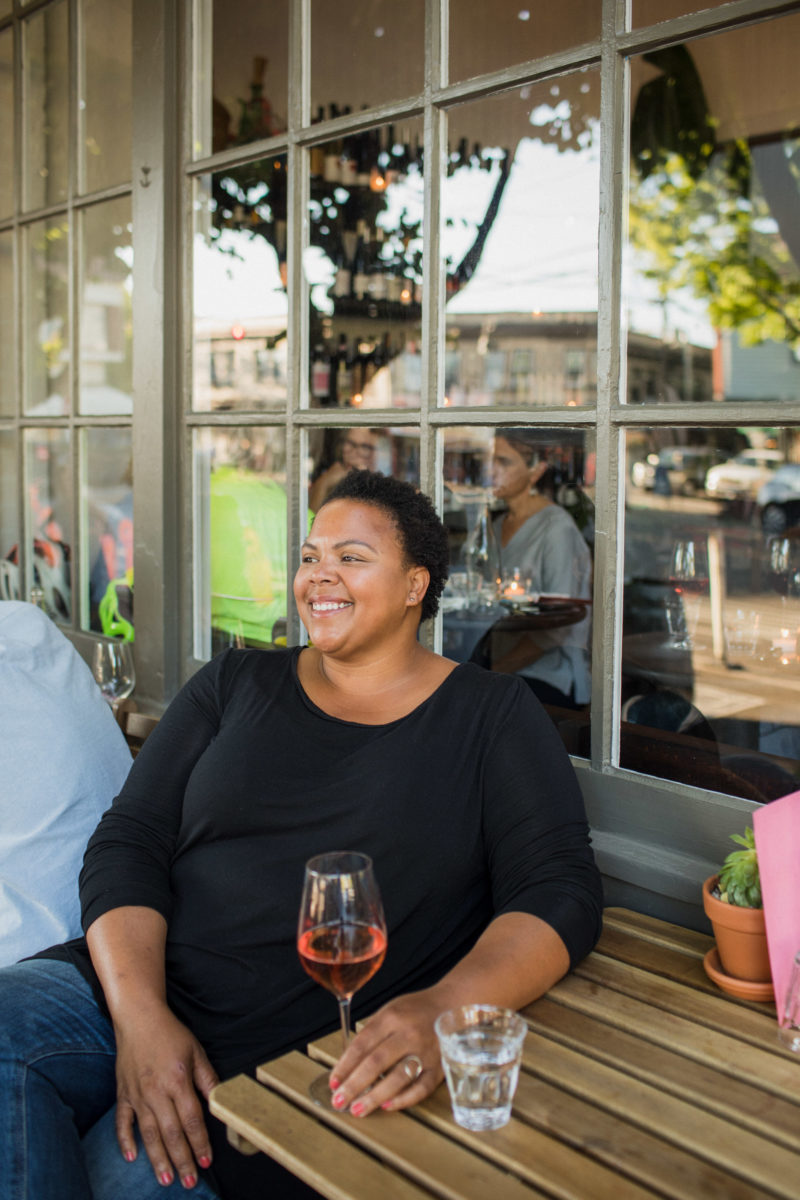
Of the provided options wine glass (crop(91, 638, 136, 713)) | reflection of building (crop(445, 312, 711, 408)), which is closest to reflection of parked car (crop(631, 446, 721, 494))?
reflection of building (crop(445, 312, 711, 408))

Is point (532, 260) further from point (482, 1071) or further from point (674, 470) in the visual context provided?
point (482, 1071)

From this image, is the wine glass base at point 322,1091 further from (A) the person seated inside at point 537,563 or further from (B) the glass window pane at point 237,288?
(A) the person seated inside at point 537,563

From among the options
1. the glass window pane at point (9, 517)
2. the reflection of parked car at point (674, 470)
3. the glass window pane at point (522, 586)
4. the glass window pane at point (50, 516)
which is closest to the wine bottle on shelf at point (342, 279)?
the glass window pane at point (522, 586)

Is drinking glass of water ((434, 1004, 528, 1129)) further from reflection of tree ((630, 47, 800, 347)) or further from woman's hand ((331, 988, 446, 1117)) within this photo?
reflection of tree ((630, 47, 800, 347))

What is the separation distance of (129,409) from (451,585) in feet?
3.87

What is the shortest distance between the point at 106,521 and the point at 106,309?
616 mm

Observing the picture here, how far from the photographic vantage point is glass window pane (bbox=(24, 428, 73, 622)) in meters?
3.34

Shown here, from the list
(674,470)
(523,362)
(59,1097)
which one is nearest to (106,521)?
(59,1097)

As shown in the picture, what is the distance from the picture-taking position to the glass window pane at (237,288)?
2.59 m

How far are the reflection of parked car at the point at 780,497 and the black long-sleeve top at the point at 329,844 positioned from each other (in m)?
7.12

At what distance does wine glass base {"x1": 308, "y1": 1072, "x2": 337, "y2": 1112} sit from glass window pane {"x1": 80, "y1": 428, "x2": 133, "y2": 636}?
203cm

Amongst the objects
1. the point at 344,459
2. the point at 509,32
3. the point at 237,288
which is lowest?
the point at 344,459

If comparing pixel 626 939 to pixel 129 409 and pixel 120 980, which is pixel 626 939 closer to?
pixel 120 980

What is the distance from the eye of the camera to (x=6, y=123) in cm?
356
